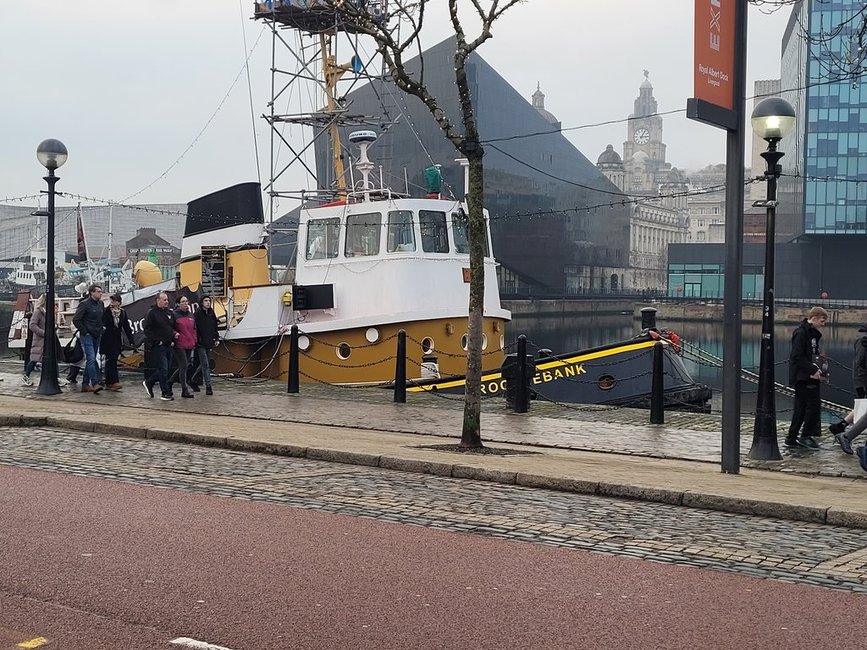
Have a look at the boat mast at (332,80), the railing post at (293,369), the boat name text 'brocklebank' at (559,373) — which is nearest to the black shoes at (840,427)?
the boat name text 'brocklebank' at (559,373)

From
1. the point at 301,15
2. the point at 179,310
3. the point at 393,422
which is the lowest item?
the point at 393,422

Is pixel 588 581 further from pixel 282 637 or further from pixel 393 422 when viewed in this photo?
pixel 393 422

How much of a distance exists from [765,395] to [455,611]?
7853 mm

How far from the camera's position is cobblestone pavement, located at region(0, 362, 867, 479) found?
→ 12922mm

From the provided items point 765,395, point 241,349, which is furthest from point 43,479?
point 241,349

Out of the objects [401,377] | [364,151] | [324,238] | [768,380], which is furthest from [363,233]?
[768,380]

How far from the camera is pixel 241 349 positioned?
24234 millimetres

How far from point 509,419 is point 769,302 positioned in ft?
15.3

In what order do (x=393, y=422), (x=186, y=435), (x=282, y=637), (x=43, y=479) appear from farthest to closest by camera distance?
(x=393, y=422)
(x=186, y=435)
(x=43, y=479)
(x=282, y=637)

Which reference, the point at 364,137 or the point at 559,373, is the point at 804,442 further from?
the point at 364,137

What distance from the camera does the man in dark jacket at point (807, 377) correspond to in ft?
44.0

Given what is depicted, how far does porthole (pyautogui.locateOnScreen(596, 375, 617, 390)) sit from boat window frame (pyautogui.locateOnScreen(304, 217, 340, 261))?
636 centimetres

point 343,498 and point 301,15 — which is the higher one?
point 301,15

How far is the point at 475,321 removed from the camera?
12.8 metres
